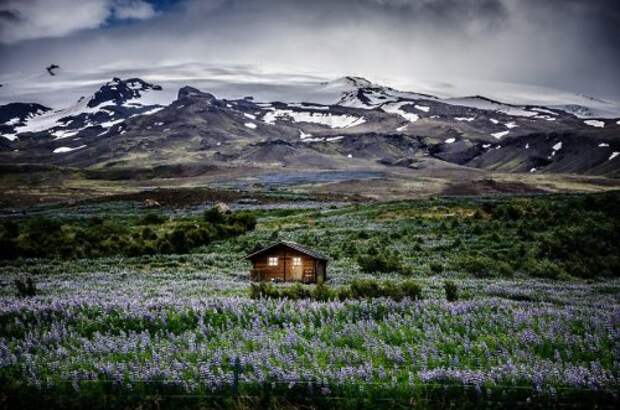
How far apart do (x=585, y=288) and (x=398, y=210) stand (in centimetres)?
4498

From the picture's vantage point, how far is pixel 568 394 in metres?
7.95

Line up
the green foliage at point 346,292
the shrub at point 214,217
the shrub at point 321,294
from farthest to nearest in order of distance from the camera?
the shrub at point 214,217 < the green foliage at point 346,292 < the shrub at point 321,294

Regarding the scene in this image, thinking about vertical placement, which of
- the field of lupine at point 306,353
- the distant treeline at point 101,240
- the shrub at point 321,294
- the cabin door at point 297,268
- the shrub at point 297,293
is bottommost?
the distant treeline at point 101,240

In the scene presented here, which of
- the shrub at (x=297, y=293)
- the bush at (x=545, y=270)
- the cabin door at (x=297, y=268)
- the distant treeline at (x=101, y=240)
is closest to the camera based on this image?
the shrub at (x=297, y=293)

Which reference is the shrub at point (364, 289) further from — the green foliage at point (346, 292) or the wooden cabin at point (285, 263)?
the wooden cabin at point (285, 263)

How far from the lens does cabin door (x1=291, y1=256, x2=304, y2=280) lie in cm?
3186

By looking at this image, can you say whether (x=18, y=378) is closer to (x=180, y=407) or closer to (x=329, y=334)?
(x=180, y=407)

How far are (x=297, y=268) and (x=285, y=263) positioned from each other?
0.82 metres

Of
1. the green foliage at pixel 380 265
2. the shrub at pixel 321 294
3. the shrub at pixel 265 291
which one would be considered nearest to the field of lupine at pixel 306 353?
the shrub at pixel 321 294

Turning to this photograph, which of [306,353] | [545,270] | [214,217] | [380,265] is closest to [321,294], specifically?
[306,353]

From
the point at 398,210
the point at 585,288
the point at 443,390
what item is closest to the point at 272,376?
the point at 443,390

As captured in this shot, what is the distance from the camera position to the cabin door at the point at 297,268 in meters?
31.9

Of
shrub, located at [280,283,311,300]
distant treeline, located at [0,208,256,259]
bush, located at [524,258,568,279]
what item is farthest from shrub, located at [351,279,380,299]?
distant treeline, located at [0,208,256,259]

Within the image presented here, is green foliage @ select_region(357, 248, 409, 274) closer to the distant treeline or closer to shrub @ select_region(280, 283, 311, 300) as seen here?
shrub @ select_region(280, 283, 311, 300)
